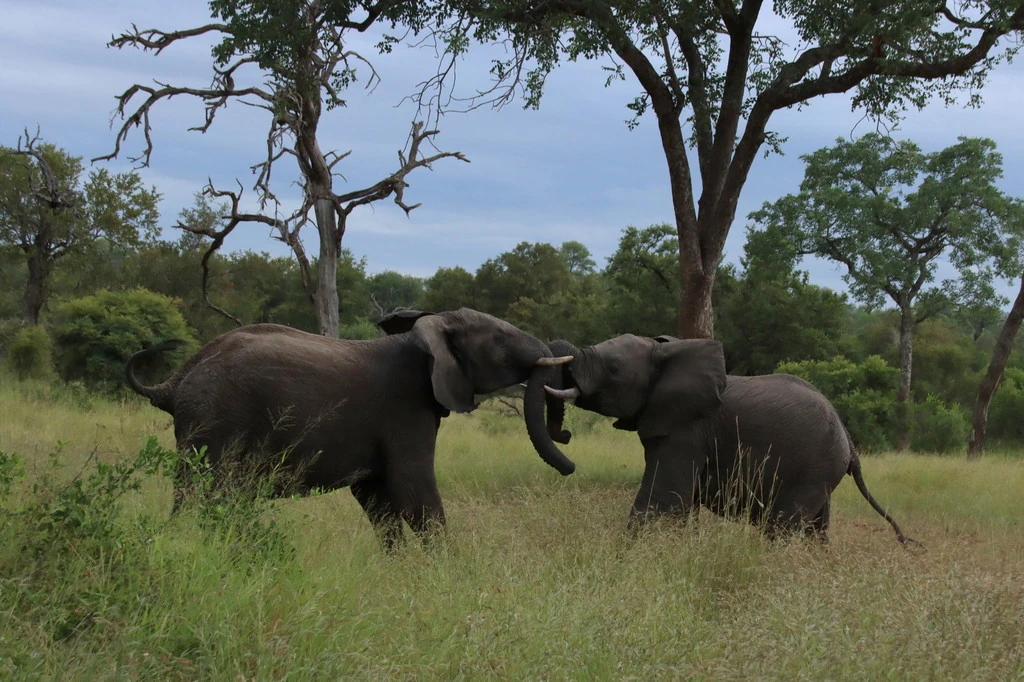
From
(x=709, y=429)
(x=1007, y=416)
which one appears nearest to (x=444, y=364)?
(x=709, y=429)

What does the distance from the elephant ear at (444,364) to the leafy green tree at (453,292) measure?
3545 centimetres

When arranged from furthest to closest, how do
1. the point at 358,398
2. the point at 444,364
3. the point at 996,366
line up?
the point at 996,366, the point at 444,364, the point at 358,398

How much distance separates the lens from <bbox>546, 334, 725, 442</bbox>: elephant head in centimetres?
761

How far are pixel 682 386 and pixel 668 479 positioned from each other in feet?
2.30

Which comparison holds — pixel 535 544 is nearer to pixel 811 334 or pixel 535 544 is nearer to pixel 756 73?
pixel 756 73

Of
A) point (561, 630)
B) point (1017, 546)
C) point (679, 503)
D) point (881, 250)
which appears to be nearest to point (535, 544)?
point (679, 503)

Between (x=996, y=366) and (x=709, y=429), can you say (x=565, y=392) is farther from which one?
(x=996, y=366)

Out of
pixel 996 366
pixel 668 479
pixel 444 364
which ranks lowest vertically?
pixel 668 479

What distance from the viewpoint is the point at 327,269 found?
14.4 m

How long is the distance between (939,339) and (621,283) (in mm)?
17556

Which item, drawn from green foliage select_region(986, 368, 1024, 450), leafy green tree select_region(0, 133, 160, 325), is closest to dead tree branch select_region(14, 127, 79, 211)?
leafy green tree select_region(0, 133, 160, 325)

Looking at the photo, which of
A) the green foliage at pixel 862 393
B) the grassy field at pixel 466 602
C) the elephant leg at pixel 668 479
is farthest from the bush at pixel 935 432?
the elephant leg at pixel 668 479

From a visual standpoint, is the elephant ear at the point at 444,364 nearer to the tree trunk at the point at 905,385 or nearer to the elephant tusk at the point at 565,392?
the elephant tusk at the point at 565,392

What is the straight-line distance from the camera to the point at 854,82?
497 inches
